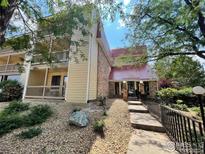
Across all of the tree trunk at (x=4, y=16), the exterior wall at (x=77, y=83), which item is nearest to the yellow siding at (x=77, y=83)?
the exterior wall at (x=77, y=83)

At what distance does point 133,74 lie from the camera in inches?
708

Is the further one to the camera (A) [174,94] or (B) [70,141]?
(A) [174,94]

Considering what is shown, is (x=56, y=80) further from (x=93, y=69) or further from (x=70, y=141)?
(x=70, y=141)

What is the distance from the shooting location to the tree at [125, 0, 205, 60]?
6.98 meters

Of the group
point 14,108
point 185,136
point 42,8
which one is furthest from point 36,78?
point 185,136

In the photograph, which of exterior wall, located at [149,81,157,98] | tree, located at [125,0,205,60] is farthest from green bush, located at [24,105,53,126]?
exterior wall, located at [149,81,157,98]

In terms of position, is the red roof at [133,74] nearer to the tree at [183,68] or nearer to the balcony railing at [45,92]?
the tree at [183,68]

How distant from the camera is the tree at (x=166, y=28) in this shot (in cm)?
698

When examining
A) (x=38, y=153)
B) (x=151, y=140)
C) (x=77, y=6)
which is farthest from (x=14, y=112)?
(x=151, y=140)

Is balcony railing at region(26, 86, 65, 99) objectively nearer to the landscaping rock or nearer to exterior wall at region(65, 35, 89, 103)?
exterior wall at region(65, 35, 89, 103)

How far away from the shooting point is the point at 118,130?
5559mm

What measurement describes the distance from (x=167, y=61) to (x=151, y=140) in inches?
274

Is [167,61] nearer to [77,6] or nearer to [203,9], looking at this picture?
[203,9]

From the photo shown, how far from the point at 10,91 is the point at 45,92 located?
4.18 m
